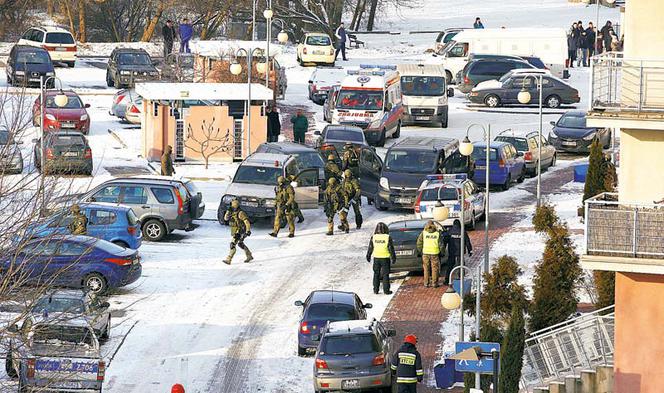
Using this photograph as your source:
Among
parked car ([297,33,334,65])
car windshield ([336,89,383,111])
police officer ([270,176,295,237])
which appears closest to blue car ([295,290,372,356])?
police officer ([270,176,295,237])

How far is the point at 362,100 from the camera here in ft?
164

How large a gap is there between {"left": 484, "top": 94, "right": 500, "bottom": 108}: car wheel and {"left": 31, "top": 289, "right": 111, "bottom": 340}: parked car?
29.7 metres

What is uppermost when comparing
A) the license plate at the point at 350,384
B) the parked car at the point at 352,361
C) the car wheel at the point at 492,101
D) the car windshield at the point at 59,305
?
the car wheel at the point at 492,101

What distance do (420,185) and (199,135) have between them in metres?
8.68

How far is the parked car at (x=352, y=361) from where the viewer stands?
2714 cm

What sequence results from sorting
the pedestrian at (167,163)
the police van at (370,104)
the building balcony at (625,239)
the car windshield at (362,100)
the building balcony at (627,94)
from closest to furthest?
1. the building balcony at (625,239)
2. the building balcony at (627,94)
3. the pedestrian at (167,163)
4. the police van at (370,104)
5. the car windshield at (362,100)

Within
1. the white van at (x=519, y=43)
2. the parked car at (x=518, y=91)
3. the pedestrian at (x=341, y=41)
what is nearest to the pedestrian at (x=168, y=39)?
the pedestrian at (x=341, y=41)

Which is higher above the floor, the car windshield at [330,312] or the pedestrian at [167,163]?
the pedestrian at [167,163]

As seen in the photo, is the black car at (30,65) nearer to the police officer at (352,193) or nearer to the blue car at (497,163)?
the blue car at (497,163)

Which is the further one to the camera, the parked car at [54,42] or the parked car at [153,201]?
the parked car at [54,42]

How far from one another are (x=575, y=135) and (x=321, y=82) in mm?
11821

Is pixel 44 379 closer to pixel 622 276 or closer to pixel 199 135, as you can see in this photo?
pixel 622 276

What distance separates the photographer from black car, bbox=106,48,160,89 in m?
58.8

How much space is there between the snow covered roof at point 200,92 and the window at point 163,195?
353 inches
